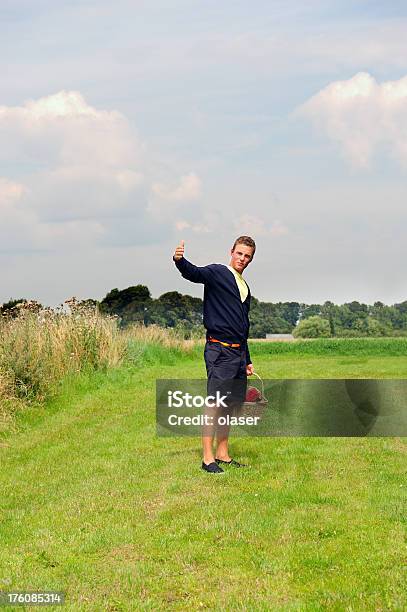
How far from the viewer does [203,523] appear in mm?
6125

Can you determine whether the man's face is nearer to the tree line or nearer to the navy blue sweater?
the navy blue sweater

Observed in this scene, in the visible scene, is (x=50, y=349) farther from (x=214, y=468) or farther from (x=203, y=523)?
(x=203, y=523)

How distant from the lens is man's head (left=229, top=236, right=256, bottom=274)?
26.0 ft

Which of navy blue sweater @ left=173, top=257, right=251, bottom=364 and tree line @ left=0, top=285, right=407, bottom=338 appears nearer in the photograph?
navy blue sweater @ left=173, top=257, right=251, bottom=364

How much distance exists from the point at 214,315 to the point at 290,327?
2892cm

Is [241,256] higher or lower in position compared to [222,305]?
higher

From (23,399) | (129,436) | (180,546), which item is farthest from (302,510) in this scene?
(23,399)

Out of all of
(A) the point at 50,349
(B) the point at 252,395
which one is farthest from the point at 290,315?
(B) the point at 252,395

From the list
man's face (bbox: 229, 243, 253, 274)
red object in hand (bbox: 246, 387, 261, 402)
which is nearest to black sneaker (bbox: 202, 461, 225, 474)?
red object in hand (bbox: 246, 387, 261, 402)

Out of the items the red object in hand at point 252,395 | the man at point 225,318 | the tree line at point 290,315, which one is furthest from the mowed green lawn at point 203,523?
the tree line at point 290,315

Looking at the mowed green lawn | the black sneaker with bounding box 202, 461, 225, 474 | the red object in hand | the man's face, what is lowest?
the mowed green lawn

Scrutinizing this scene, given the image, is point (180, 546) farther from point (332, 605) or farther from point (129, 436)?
point (129, 436)

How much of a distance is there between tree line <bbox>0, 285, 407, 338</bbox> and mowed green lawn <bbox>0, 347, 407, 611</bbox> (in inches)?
778

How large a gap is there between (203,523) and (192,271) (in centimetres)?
251
